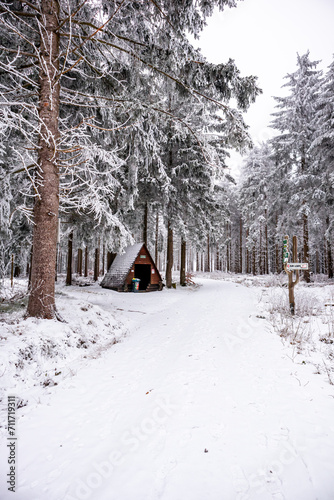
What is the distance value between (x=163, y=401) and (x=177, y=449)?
2.79ft

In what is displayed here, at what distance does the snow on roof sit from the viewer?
13522 millimetres

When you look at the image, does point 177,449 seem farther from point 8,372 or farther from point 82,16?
point 82,16

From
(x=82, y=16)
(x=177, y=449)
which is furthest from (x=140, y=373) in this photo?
(x=82, y=16)

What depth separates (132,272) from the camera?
45.4 feet

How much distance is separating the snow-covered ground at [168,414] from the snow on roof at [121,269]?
25.4 feet

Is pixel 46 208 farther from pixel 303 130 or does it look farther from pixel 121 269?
pixel 303 130

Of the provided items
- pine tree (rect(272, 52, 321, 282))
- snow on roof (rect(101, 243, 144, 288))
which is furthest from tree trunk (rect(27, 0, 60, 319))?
pine tree (rect(272, 52, 321, 282))

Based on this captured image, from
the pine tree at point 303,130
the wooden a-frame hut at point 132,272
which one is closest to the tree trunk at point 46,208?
the wooden a-frame hut at point 132,272

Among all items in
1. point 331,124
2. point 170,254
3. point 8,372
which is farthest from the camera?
point 170,254

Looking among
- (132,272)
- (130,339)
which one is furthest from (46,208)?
(132,272)

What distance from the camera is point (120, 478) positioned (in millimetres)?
1925

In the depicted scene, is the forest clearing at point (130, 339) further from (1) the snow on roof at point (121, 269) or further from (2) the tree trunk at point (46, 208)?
(1) the snow on roof at point (121, 269)

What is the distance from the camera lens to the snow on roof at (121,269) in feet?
44.4

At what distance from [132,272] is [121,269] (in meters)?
0.79
